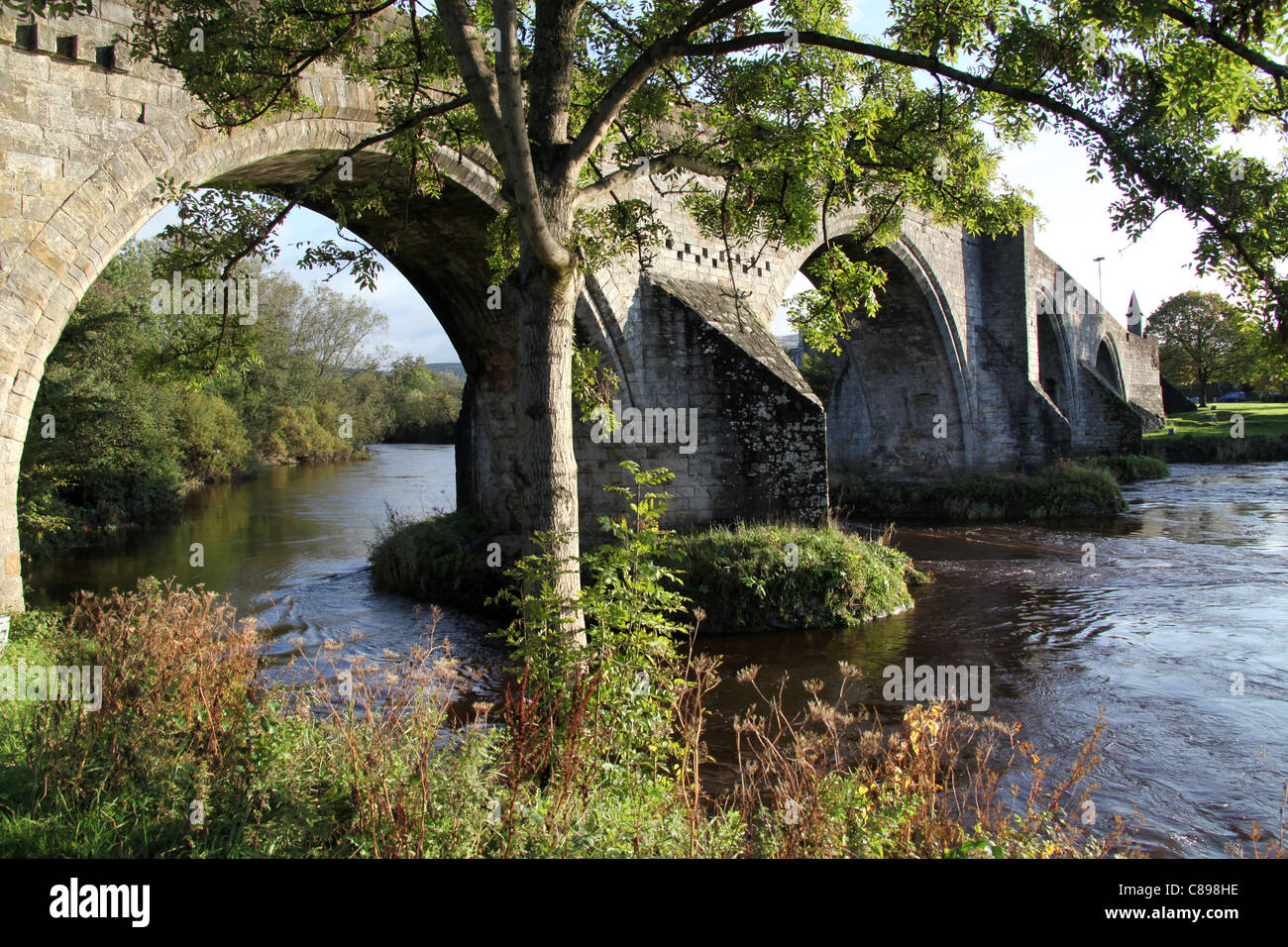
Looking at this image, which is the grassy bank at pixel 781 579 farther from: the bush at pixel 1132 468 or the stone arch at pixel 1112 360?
the stone arch at pixel 1112 360

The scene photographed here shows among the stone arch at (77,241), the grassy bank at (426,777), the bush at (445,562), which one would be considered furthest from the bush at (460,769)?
the bush at (445,562)

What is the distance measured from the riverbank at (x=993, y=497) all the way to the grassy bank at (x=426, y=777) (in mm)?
14509

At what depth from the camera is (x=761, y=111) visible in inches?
222

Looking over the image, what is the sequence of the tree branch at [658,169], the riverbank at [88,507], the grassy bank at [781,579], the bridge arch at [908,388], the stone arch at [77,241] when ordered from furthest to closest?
→ the bridge arch at [908,388] → the riverbank at [88,507] → the grassy bank at [781,579] → the stone arch at [77,241] → the tree branch at [658,169]

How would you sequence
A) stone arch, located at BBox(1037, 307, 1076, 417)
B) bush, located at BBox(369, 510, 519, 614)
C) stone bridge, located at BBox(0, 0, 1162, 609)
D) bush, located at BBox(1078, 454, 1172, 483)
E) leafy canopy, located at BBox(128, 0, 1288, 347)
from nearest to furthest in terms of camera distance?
leafy canopy, located at BBox(128, 0, 1288, 347) < stone bridge, located at BBox(0, 0, 1162, 609) < bush, located at BBox(369, 510, 519, 614) < bush, located at BBox(1078, 454, 1172, 483) < stone arch, located at BBox(1037, 307, 1076, 417)

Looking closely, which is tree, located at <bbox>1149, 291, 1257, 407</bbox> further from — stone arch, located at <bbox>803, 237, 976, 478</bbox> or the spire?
stone arch, located at <bbox>803, 237, 976, 478</bbox>

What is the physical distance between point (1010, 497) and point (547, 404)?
51.6 ft

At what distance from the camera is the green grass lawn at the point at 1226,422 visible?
31.2 meters

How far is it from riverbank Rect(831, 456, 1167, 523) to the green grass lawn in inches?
564

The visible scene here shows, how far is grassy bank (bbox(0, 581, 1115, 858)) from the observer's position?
2926 mm

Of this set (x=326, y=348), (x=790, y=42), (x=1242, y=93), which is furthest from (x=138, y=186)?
(x=326, y=348)

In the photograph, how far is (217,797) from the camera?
10.6ft

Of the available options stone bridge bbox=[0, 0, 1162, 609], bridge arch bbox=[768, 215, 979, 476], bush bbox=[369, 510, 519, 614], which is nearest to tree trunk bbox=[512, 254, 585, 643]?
stone bridge bbox=[0, 0, 1162, 609]

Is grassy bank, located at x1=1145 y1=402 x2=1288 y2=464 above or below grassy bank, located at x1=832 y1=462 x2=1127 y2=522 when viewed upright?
above
